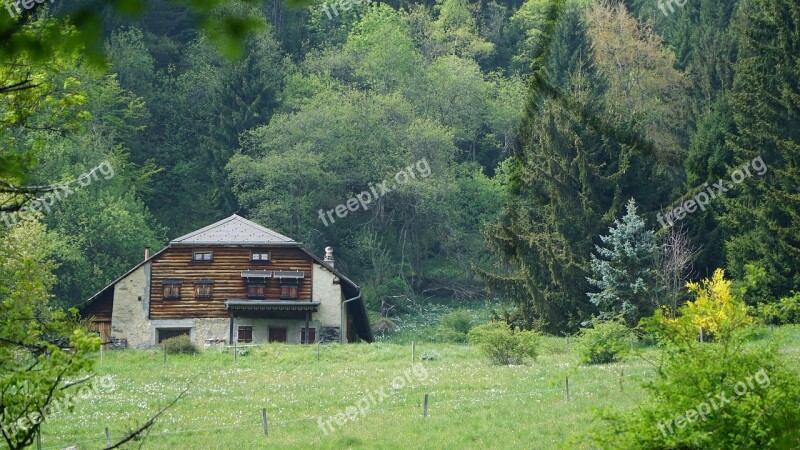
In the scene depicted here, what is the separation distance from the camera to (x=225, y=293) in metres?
51.7

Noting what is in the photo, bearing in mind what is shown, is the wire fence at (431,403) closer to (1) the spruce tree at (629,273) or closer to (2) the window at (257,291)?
(1) the spruce tree at (629,273)

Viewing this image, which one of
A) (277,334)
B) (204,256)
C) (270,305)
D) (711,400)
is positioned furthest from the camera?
(204,256)

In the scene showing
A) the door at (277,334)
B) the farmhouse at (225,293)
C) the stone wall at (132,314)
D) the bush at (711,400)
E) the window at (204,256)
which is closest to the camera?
the bush at (711,400)

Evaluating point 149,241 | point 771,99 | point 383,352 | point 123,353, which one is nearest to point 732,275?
point 771,99

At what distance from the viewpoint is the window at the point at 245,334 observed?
168ft

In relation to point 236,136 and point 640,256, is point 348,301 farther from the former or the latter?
point 236,136

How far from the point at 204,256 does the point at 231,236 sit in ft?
4.90

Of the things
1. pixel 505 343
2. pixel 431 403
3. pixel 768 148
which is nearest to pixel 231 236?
pixel 505 343

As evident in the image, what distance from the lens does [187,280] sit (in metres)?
51.9

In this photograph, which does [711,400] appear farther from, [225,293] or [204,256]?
[204,256]

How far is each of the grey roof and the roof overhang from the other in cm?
265

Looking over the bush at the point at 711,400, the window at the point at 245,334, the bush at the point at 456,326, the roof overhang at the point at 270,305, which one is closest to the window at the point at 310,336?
the roof overhang at the point at 270,305

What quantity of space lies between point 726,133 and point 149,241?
30440 mm

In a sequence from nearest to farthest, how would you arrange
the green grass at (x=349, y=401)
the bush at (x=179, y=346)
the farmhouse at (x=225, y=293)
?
the green grass at (x=349, y=401) < the bush at (x=179, y=346) < the farmhouse at (x=225, y=293)
